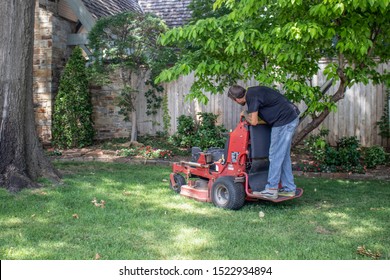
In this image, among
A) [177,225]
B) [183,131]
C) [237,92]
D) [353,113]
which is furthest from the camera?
[183,131]

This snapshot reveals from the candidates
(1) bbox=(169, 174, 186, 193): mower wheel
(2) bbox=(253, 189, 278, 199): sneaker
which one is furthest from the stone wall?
(2) bbox=(253, 189, 278, 199): sneaker

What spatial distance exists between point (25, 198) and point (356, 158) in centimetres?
621

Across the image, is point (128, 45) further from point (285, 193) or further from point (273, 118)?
point (285, 193)

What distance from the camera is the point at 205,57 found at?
655cm

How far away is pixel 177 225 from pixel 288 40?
281 centimetres

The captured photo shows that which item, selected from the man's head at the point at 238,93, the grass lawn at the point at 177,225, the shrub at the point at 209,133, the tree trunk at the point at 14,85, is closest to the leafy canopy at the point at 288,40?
the man's head at the point at 238,93

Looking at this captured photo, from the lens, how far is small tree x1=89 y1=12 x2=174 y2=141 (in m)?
10.8

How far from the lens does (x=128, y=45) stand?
10930mm

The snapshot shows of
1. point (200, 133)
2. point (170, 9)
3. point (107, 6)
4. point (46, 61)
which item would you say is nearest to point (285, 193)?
point (200, 133)

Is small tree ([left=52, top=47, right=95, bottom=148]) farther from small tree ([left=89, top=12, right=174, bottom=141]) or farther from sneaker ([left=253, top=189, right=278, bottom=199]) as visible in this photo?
sneaker ([left=253, top=189, right=278, bottom=199])

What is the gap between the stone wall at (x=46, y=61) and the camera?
11719 millimetres

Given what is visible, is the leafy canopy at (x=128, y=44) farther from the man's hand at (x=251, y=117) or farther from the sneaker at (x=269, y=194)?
the sneaker at (x=269, y=194)

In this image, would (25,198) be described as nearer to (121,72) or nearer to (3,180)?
(3,180)

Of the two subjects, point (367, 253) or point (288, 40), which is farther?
point (288, 40)
